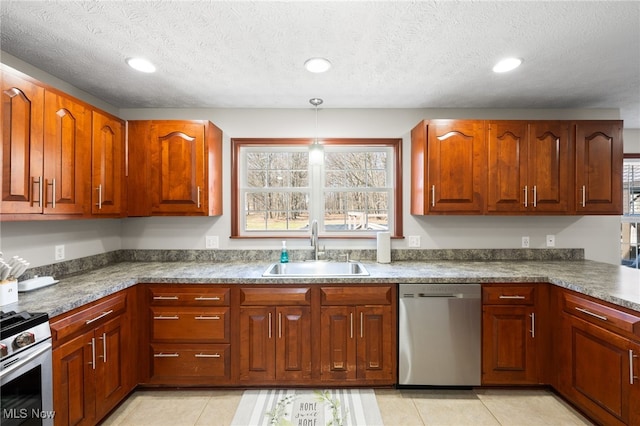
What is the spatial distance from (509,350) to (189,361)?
7.94 ft

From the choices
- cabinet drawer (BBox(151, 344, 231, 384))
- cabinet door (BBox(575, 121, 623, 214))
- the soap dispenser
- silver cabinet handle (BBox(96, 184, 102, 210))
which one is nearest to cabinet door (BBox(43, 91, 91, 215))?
silver cabinet handle (BBox(96, 184, 102, 210))

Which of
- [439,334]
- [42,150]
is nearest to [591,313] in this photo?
[439,334]

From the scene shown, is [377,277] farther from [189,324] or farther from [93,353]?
[93,353]

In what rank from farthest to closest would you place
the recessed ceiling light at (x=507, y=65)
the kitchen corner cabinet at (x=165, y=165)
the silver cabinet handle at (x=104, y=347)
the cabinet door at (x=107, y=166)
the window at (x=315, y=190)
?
the window at (x=315, y=190) → the kitchen corner cabinet at (x=165, y=165) → the cabinet door at (x=107, y=166) → the recessed ceiling light at (x=507, y=65) → the silver cabinet handle at (x=104, y=347)

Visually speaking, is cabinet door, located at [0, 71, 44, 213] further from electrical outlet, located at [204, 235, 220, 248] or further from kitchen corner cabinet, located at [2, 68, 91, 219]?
electrical outlet, located at [204, 235, 220, 248]

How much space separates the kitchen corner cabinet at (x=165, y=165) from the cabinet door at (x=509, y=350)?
257cm

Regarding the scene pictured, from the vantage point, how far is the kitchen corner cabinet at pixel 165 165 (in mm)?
2475

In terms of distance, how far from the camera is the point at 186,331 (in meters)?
2.19

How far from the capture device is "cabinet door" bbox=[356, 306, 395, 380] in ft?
7.20

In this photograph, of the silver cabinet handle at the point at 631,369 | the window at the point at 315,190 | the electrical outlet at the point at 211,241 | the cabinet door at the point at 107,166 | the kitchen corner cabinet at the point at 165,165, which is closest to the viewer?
the silver cabinet handle at the point at 631,369

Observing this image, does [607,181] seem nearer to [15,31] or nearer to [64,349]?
[64,349]

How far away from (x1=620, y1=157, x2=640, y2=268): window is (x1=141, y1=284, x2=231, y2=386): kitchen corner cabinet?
4542 mm

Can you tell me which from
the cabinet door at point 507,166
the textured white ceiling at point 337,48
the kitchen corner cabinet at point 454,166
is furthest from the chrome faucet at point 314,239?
the cabinet door at point 507,166

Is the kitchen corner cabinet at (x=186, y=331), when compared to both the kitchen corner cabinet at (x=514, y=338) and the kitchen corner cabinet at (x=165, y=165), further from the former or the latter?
the kitchen corner cabinet at (x=514, y=338)
